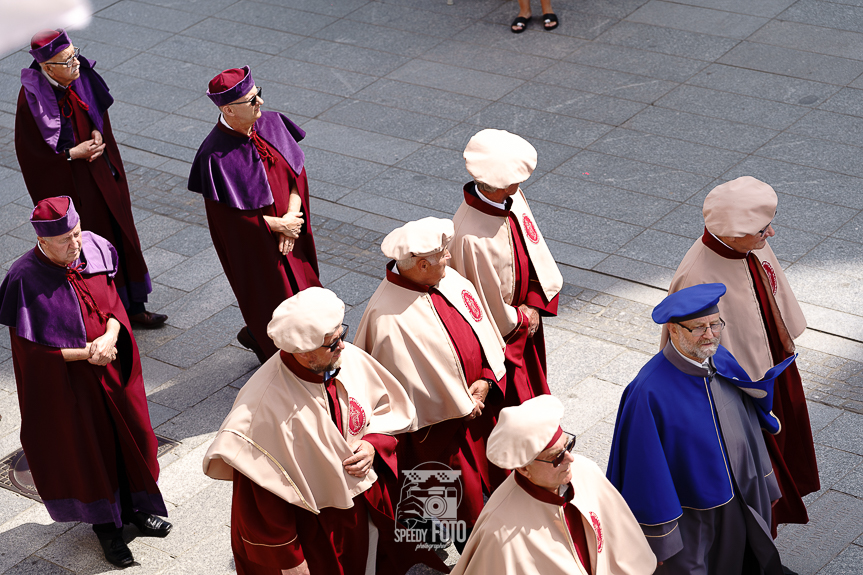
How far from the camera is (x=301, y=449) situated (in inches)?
179

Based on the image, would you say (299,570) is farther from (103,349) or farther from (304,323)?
(103,349)

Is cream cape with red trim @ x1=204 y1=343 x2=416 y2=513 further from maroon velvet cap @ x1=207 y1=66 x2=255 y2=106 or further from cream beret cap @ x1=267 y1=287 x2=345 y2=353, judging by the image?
maroon velvet cap @ x1=207 y1=66 x2=255 y2=106

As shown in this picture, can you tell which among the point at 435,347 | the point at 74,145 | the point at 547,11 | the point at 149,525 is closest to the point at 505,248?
the point at 435,347

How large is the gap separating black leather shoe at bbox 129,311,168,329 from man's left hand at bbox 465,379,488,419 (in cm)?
362

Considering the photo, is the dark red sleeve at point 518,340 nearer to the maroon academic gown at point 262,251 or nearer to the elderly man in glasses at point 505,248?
the elderly man in glasses at point 505,248

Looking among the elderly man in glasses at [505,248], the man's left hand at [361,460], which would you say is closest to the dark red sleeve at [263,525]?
the man's left hand at [361,460]

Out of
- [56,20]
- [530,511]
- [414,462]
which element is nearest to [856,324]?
[414,462]

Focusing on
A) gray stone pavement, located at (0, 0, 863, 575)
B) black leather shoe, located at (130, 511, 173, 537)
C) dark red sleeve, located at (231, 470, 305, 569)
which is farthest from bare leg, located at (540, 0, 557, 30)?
dark red sleeve, located at (231, 470, 305, 569)

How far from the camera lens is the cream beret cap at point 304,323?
4.37 metres

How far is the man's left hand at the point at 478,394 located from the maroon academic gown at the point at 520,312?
0.32 meters

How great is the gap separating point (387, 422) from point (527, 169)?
158cm

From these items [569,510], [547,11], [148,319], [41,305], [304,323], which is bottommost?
[547,11]

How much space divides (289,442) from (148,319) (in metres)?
3.95

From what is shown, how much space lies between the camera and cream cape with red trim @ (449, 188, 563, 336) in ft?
18.6
